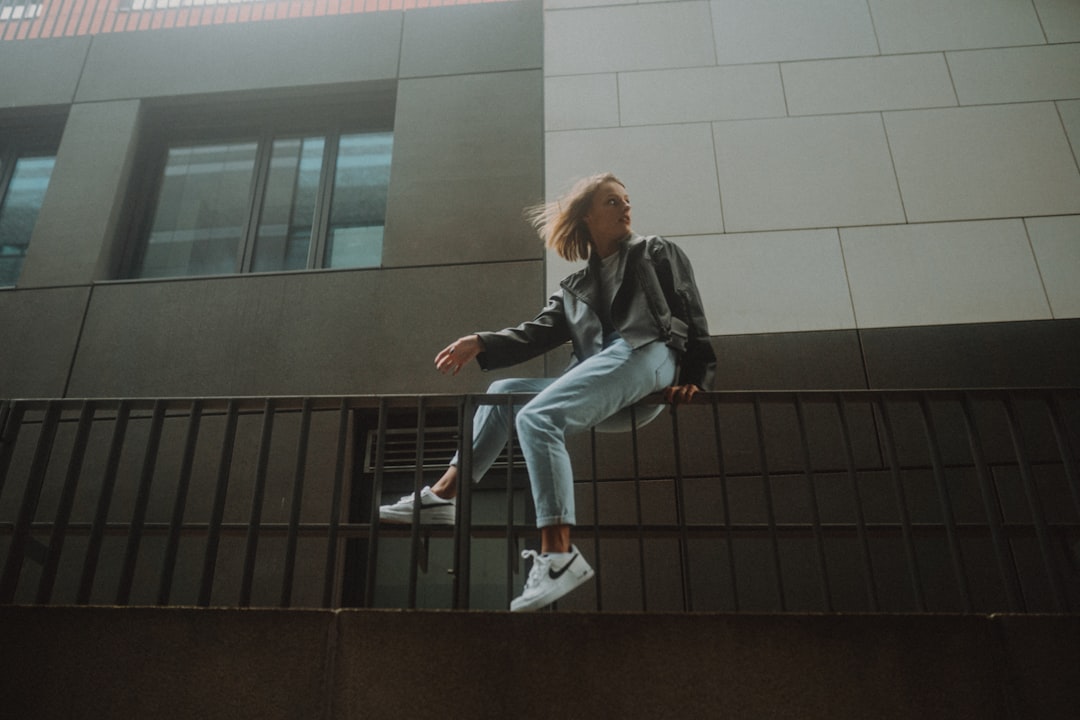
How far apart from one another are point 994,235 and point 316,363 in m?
4.90

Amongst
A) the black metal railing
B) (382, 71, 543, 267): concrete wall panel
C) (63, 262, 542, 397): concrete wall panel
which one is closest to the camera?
the black metal railing

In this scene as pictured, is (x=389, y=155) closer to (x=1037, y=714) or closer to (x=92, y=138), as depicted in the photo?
(x=92, y=138)

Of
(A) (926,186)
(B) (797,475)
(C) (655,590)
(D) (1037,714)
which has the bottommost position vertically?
(D) (1037,714)

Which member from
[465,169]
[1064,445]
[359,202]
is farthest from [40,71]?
[1064,445]

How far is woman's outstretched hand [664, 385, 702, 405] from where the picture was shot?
10.4ft

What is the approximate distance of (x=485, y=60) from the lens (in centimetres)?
626

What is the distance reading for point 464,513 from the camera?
2.84 meters

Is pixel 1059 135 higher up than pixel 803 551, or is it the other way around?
pixel 1059 135

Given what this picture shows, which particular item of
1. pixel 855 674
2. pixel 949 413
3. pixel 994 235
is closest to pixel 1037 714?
pixel 855 674

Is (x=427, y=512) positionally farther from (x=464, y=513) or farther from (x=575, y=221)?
(x=575, y=221)

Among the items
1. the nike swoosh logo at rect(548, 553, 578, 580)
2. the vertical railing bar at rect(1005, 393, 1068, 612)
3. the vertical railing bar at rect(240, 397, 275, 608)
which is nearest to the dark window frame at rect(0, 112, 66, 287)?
the vertical railing bar at rect(240, 397, 275, 608)

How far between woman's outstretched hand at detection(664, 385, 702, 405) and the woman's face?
2.81 ft

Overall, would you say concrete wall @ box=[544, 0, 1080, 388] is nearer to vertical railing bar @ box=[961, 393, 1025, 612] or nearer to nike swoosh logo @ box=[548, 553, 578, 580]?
vertical railing bar @ box=[961, 393, 1025, 612]

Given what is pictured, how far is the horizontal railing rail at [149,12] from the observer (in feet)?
21.8
